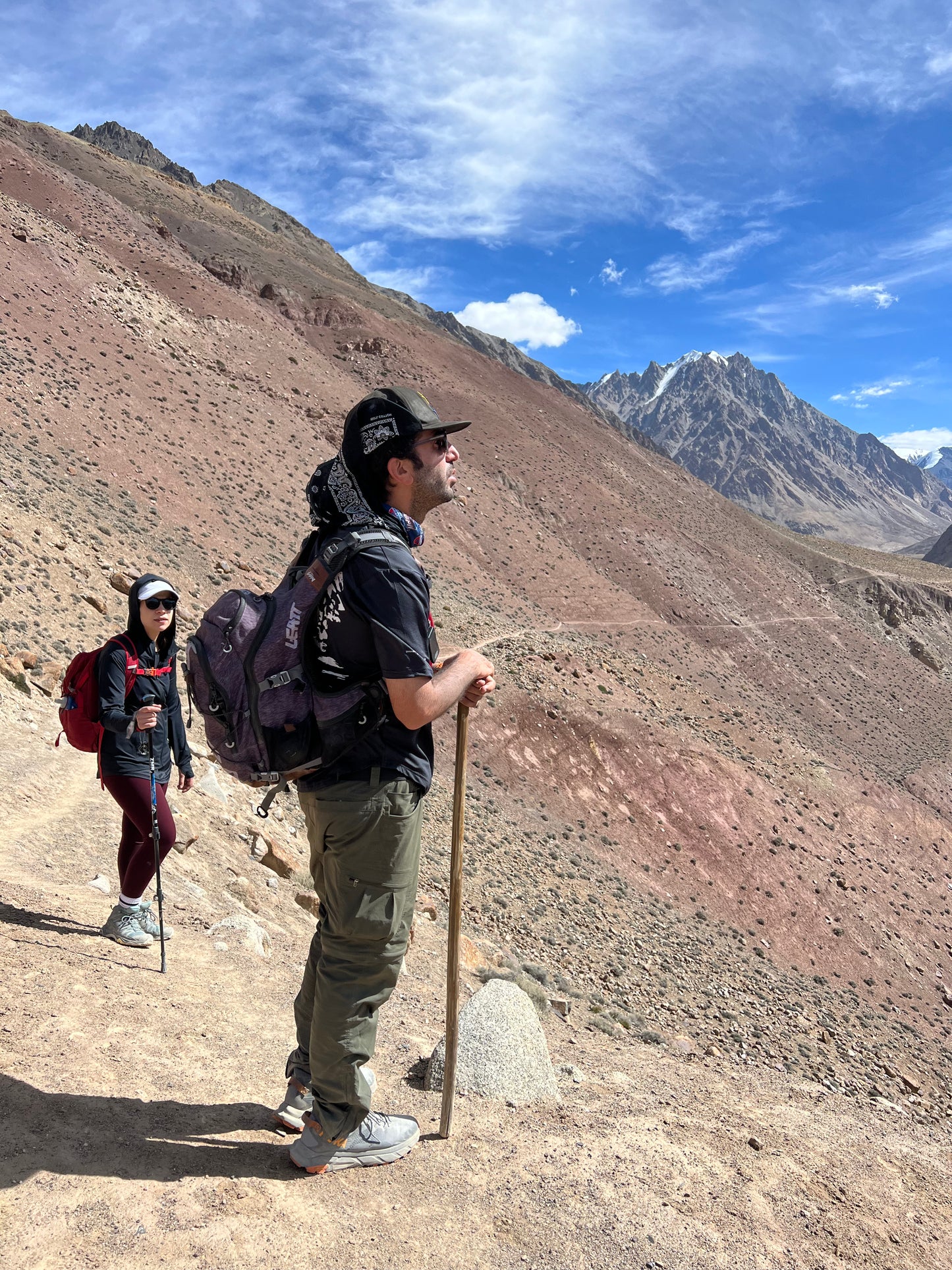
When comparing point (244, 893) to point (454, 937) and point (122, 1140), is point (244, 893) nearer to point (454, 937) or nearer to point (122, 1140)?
point (122, 1140)

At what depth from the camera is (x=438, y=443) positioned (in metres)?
2.88

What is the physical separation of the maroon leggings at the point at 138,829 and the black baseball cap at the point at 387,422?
112 inches

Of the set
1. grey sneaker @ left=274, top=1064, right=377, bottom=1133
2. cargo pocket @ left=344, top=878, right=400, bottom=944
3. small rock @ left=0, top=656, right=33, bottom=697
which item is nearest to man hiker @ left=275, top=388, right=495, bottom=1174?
cargo pocket @ left=344, top=878, right=400, bottom=944

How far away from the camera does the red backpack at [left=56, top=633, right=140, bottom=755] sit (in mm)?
4660

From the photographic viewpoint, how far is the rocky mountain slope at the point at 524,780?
10.8 ft

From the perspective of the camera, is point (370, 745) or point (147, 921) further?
point (147, 921)

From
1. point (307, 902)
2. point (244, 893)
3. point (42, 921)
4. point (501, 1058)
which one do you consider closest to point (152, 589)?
point (42, 921)

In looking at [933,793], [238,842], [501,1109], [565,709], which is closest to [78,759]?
[238,842]

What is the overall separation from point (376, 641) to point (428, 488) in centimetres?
65

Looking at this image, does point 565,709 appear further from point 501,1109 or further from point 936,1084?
point 501,1109

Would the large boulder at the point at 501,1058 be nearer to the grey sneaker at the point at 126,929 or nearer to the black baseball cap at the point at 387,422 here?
the grey sneaker at the point at 126,929

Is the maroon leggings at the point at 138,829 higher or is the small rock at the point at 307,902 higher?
the maroon leggings at the point at 138,829

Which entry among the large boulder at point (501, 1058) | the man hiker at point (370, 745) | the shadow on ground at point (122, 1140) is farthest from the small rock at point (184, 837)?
the man hiker at point (370, 745)

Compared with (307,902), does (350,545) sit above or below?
above
